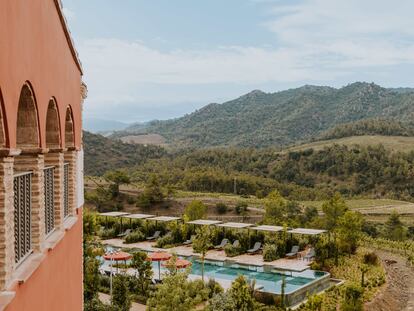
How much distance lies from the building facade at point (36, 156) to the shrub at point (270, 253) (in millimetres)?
14677

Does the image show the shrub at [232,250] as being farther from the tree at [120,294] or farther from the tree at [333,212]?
the tree at [120,294]

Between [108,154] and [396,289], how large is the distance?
52.2 m

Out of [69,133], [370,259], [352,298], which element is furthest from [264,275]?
[69,133]

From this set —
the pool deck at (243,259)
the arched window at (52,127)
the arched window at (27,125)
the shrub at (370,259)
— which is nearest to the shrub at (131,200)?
the pool deck at (243,259)

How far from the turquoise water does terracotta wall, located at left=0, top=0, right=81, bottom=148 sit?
12398mm

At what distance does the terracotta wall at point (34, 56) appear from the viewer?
3.44m

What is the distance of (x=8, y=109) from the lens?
11.5 ft

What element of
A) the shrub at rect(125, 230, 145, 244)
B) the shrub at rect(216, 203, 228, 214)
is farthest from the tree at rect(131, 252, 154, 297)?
the shrub at rect(216, 203, 228, 214)

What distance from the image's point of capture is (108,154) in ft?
220

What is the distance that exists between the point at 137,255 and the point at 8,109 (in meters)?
14.0

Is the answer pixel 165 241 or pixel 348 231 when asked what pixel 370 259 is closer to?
pixel 348 231

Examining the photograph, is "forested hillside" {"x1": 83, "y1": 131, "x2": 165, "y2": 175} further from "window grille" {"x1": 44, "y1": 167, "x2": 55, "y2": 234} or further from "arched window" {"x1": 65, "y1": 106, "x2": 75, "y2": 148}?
"window grille" {"x1": 44, "y1": 167, "x2": 55, "y2": 234}

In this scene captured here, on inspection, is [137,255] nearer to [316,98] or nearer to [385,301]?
[385,301]

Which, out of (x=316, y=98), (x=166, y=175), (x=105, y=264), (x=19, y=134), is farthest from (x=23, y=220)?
(x=316, y=98)
